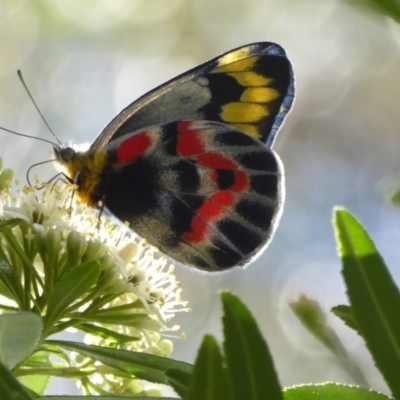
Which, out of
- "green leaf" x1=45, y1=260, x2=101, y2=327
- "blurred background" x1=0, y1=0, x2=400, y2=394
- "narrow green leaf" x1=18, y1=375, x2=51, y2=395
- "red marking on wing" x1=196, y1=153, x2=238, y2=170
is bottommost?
"narrow green leaf" x1=18, y1=375, x2=51, y2=395

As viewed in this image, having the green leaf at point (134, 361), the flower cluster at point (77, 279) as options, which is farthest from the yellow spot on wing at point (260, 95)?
the green leaf at point (134, 361)

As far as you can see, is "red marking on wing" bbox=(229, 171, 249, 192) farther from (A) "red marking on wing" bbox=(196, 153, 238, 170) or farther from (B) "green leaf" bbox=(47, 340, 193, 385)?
(B) "green leaf" bbox=(47, 340, 193, 385)

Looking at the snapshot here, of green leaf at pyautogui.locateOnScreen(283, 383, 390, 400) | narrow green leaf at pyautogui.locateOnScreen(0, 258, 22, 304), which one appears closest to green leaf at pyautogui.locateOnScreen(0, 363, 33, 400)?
green leaf at pyautogui.locateOnScreen(283, 383, 390, 400)

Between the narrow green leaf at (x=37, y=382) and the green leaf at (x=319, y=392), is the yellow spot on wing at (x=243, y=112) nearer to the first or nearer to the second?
the narrow green leaf at (x=37, y=382)

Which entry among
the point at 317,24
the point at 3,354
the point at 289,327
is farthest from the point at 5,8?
the point at 3,354

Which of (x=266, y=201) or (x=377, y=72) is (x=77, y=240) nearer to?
(x=266, y=201)

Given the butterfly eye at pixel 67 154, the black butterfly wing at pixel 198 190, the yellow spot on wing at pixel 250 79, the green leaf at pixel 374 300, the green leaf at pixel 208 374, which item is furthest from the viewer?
the yellow spot on wing at pixel 250 79
